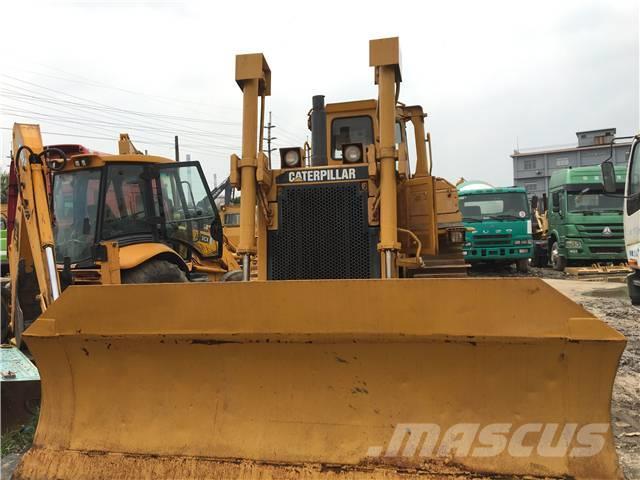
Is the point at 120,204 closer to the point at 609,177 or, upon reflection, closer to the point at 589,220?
the point at 609,177

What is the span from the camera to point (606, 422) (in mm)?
2256

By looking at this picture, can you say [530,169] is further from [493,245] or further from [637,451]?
[637,451]

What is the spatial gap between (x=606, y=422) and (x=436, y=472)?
0.79 metres

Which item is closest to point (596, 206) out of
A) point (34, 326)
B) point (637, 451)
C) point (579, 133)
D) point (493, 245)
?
point (493, 245)

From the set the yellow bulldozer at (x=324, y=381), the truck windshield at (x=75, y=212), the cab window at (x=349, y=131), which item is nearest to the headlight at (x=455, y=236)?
the cab window at (x=349, y=131)

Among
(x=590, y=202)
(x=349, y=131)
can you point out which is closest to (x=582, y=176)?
(x=590, y=202)

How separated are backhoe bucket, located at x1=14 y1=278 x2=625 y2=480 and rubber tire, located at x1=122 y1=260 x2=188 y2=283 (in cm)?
236

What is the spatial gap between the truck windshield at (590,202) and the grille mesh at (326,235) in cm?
1160

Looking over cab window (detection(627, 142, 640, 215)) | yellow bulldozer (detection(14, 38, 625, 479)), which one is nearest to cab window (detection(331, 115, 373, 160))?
yellow bulldozer (detection(14, 38, 625, 479))

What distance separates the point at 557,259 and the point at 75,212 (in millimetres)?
13735

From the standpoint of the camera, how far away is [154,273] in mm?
5328

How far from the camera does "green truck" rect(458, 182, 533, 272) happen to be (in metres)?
13.6

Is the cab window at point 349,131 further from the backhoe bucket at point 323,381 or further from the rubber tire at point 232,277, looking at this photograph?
the backhoe bucket at point 323,381

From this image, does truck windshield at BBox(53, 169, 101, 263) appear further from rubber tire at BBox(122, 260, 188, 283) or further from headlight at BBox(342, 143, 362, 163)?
headlight at BBox(342, 143, 362, 163)
